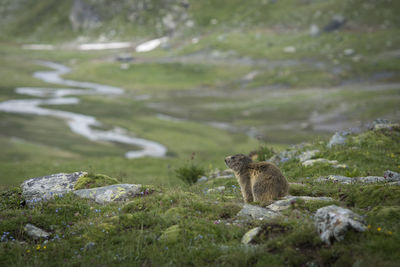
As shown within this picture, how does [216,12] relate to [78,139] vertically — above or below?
above

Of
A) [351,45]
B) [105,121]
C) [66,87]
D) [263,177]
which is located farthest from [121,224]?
[351,45]

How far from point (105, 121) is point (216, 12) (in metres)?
123

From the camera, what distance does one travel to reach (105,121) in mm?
70250

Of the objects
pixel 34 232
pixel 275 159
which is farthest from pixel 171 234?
pixel 275 159

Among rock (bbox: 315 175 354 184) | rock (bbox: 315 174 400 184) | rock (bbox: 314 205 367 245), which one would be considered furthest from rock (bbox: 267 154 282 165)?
rock (bbox: 314 205 367 245)

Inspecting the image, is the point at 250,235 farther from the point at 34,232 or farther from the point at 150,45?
the point at 150,45

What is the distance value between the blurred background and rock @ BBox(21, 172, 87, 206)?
6.39 ft

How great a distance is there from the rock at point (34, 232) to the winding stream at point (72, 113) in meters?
40.4

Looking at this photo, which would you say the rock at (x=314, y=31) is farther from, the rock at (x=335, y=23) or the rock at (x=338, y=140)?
the rock at (x=338, y=140)

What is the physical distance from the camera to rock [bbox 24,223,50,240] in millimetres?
9169

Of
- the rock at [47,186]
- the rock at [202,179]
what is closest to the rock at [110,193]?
the rock at [47,186]

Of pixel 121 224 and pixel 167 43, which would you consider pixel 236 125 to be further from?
pixel 167 43

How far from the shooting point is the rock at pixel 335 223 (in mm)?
7742

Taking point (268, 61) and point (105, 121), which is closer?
point (105, 121)
